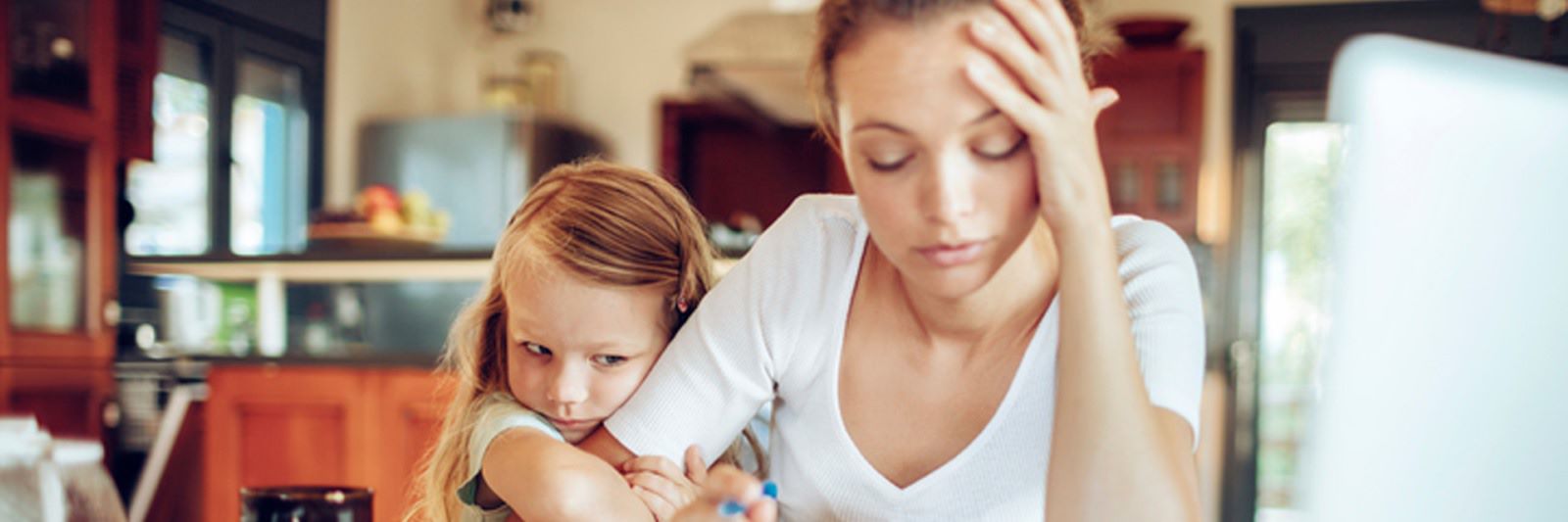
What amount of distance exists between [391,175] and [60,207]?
174cm

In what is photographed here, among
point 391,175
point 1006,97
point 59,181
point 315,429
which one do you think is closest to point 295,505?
point 1006,97

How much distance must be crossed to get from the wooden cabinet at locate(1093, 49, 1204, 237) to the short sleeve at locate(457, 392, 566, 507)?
3.98 m

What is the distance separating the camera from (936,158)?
0.68m

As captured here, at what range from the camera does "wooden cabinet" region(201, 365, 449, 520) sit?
277 cm

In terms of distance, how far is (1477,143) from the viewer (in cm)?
40

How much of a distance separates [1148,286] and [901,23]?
23 cm

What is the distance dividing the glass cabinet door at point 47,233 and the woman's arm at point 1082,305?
355cm

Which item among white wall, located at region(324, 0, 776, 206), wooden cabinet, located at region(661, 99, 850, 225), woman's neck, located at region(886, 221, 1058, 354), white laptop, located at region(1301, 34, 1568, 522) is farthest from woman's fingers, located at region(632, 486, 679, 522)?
wooden cabinet, located at region(661, 99, 850, 225)

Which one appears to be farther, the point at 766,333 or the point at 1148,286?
the point at 766,333

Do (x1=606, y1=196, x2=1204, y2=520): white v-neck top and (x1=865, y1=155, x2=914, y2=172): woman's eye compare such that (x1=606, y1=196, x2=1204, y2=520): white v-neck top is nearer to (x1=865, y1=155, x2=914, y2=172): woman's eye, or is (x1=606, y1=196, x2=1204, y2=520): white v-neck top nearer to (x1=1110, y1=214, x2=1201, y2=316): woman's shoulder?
(x1=1110, y1=214, x2=1201, y2=316): woman's shoulder

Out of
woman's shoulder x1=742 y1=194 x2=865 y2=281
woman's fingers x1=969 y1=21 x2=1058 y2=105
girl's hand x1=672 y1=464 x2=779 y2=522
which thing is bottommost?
girl's hand x1=672 y1=464 x2=779 y2=522

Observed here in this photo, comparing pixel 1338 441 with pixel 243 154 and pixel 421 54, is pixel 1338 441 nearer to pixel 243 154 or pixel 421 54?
pixel 243 154

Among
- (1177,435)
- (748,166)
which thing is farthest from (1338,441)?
(748,166)

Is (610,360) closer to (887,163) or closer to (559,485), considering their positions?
(559,485)
